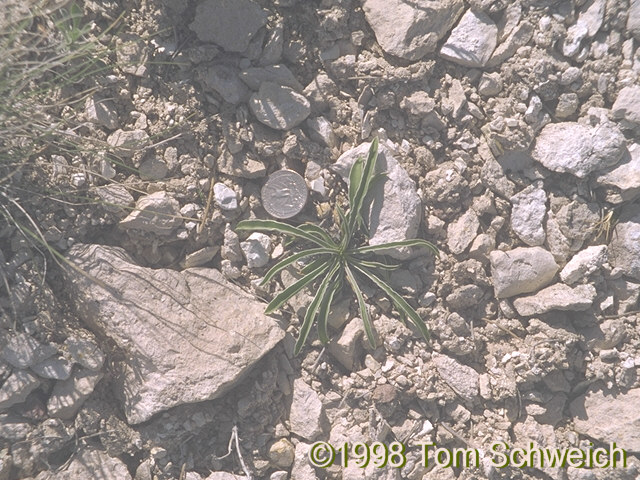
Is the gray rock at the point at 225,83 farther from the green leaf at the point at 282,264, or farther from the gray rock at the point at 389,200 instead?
the green leaf at the point at 282,264

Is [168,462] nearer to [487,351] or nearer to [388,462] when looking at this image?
[388,462]

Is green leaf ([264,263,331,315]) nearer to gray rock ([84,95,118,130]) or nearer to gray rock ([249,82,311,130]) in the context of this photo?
gray rock ([249,82,311,130])

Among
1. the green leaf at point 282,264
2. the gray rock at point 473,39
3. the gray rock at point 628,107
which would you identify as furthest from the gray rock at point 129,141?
the gray rock at point 628,107

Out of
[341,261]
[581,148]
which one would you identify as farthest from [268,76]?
[581,148]

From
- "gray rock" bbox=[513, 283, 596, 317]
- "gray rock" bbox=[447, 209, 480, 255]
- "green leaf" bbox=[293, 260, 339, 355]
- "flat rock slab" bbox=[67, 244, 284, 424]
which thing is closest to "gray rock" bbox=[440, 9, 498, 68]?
"gray rock" bbox=[447, 209, 480, 255]

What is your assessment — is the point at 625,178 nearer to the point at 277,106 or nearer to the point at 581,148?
the point at 581,148

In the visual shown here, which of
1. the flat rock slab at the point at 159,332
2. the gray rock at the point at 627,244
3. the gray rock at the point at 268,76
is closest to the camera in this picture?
the flat rock slab at the point at 159,332

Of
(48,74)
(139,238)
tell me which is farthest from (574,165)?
(48,74)
